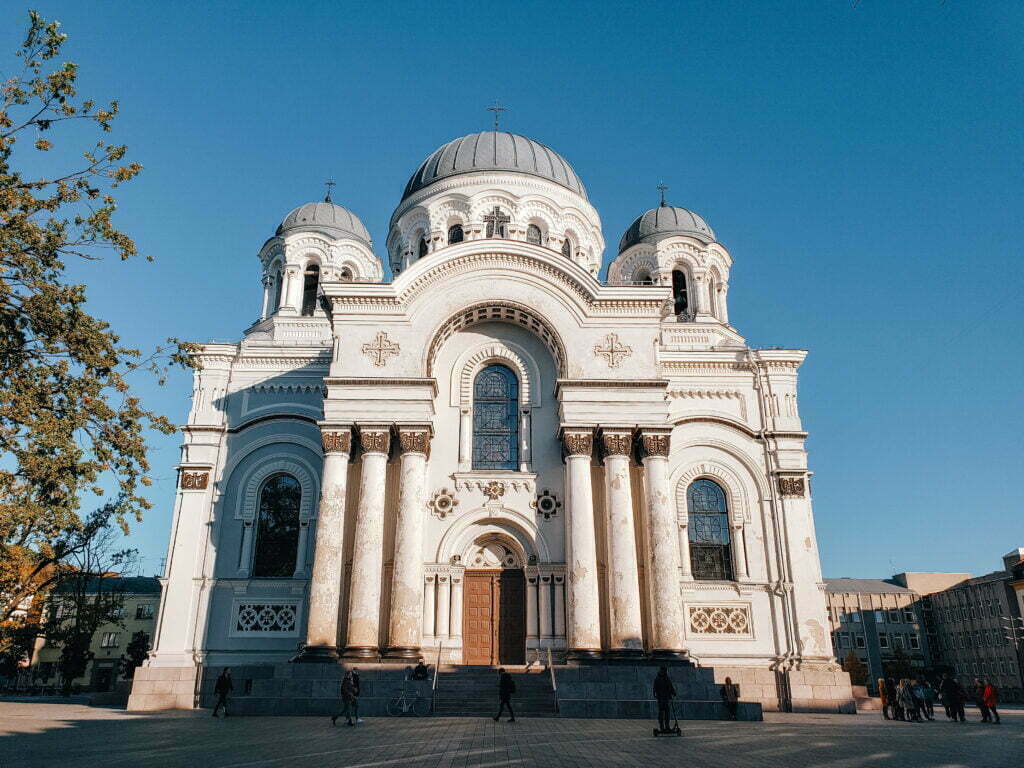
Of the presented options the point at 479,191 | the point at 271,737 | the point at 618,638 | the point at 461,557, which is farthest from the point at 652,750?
the point at 479,191

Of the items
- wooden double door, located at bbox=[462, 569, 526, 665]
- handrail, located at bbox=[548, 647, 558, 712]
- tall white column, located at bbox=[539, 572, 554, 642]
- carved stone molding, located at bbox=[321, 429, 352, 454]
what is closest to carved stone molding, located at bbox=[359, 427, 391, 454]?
carved stone molding, located at bbox=[321, 429, 352, 454]

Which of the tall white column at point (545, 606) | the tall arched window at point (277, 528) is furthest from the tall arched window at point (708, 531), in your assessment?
the tall arched window at point (277, 528)

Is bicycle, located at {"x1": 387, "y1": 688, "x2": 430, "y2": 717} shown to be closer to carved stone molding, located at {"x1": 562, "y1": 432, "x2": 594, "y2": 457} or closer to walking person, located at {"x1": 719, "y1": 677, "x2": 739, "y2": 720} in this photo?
walking person, located at {"x1": 719, "y1": 677, "x2": 739, "y2": 720}

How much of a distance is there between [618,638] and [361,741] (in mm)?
8165

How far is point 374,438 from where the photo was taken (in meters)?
19.8

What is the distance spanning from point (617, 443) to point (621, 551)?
2.71 m

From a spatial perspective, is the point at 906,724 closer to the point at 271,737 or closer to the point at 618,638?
the point at 618,638

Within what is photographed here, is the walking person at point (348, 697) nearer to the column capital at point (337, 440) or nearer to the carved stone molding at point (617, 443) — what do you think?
the column capital at point (337, 440)

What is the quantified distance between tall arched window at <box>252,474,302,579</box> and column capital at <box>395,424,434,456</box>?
4.14 meters

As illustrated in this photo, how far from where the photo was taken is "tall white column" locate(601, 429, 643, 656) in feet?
59.8

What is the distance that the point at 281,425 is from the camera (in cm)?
2253

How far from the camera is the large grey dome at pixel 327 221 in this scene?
28594 mm

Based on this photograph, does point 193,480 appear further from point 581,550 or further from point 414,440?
point 581,550

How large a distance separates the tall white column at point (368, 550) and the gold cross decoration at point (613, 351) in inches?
237
